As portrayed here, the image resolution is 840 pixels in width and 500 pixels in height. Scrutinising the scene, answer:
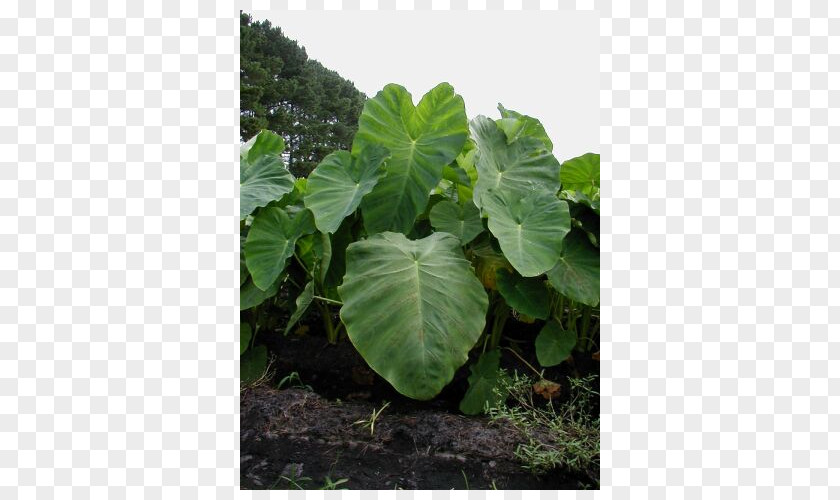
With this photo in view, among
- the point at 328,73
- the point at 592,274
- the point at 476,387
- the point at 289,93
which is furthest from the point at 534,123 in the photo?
the point at 328,73

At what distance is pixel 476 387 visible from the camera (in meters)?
1.59

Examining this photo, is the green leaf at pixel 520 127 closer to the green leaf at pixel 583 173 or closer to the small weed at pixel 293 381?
the green leaf at pixel 583 173

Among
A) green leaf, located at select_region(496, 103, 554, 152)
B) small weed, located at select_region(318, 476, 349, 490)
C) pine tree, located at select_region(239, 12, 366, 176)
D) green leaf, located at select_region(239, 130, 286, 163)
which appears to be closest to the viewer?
small weed, located at select_region(318, 476, 349, 490)

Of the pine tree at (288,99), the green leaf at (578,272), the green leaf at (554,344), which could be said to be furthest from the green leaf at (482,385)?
the pine tree at (288,99)

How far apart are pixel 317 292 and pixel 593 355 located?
835 millimetres

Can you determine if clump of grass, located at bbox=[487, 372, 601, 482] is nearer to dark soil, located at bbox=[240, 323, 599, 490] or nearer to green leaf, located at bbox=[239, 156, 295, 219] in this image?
dark soil, located at bbox=[240, 323, 599, 490]

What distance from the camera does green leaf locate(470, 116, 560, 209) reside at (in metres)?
1.77

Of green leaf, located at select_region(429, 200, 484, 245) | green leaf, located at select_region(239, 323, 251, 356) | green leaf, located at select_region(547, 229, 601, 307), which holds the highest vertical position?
green leaf, located at select_region(429, 200, 484, 245)

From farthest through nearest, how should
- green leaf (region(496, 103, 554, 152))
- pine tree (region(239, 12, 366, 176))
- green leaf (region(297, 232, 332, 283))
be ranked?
pine tree (region(239, 12, 366, 176))
green leaf (region(496, 103, 554, 152))
green leaf (region(297, 232, 332, 283))

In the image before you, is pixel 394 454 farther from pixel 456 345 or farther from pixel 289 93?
pixel 289 93

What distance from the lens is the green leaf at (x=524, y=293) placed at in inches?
64.3

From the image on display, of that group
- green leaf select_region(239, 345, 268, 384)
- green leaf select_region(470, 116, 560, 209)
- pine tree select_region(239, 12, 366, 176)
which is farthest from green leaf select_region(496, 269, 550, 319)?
pine tree select_region(239, 12, 366, 176)

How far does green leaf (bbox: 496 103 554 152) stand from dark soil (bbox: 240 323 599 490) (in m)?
0.67

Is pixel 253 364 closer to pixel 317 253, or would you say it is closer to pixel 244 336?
pixel 244 336
